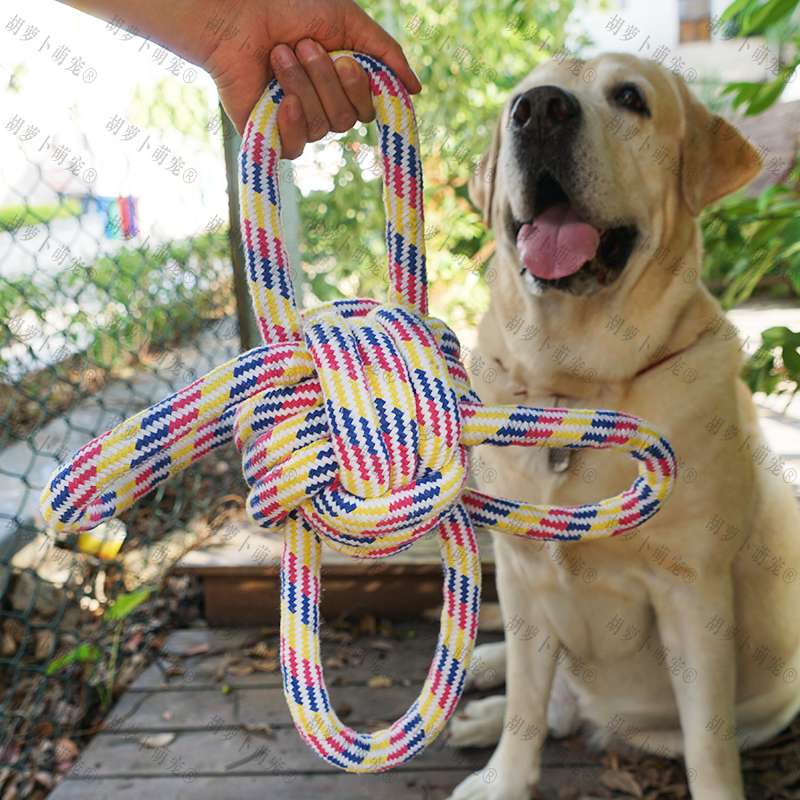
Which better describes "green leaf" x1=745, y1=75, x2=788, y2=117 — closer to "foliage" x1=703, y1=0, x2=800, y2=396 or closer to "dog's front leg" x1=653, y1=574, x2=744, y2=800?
"foliage" x1=703, y1=0, x2=800, y2=396

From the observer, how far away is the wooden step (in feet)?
7.24

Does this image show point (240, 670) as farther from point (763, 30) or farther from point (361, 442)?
point (763, 30)

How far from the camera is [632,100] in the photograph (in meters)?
1.59

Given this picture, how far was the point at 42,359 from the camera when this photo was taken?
2.55m

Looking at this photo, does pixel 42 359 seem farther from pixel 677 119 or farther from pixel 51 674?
pixel 677 119

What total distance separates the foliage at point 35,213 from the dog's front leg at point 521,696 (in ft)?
4.65

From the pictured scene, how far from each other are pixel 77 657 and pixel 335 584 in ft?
2.14

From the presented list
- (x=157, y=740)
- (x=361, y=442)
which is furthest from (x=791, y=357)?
(x=157, y=740)

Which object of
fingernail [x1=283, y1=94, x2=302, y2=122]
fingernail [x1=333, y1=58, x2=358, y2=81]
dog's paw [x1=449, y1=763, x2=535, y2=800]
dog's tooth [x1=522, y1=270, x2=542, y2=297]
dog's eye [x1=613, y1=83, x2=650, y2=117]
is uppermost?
fingernail [x1=333, y1=58, x2=358, y2=81]

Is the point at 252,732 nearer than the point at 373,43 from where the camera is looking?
No

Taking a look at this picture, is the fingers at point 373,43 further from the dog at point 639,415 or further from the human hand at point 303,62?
the dog at point 639,415

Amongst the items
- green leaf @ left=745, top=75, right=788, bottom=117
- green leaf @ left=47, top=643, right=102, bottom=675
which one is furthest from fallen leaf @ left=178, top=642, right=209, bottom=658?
green leaf @ left=745, top=75, right=788, bottom=117

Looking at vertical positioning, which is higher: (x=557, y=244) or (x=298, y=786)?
(x=557, y=244)

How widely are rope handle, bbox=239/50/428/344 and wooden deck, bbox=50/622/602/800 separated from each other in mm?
1168
